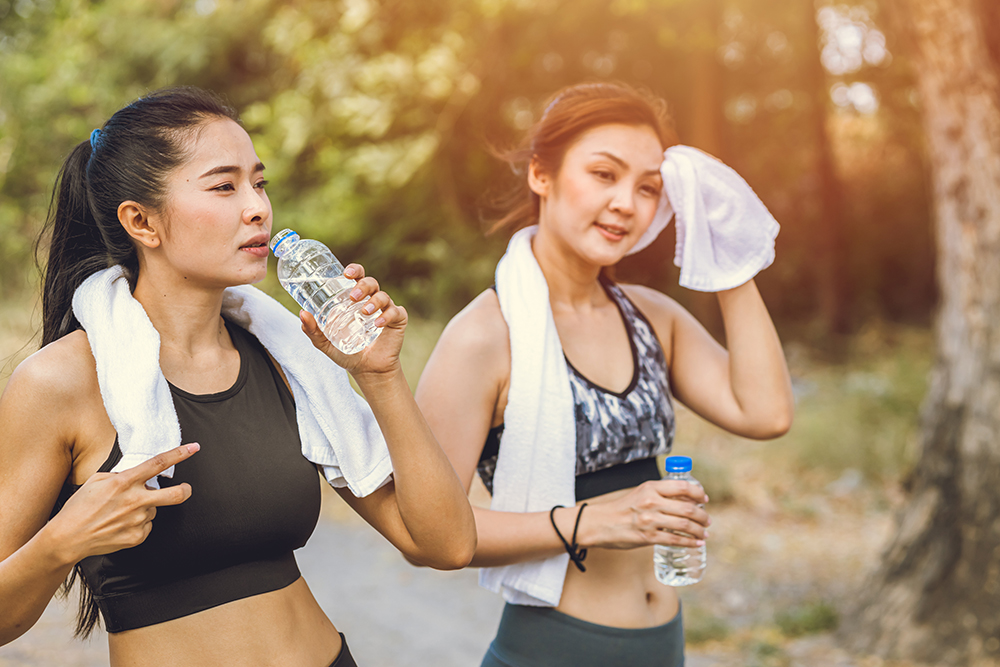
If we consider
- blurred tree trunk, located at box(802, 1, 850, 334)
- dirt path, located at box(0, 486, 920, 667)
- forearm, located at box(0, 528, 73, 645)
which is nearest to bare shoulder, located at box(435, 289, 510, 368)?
forearm, located at box(0, 528, 73, 645)

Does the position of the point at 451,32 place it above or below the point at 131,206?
above

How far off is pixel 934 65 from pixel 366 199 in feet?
23.8

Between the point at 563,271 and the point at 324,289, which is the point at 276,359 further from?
the point at 563,271

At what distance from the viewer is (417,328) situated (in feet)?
33.3

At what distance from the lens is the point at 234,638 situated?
5.40ft

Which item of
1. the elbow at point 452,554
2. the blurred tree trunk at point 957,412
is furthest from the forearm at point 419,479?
the blurred tree trunk at point 957,412

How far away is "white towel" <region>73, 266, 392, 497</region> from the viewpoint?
A: 155 cm

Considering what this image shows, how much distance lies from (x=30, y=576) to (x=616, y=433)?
126 centimetres

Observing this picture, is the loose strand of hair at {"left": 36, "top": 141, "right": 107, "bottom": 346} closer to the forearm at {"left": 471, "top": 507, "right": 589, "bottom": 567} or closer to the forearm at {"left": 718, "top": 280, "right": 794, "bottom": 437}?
the forearm at {"left": 471, "top": 507, "right": 589, "bottom": 567}

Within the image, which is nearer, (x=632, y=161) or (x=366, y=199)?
(x=632, y=161)

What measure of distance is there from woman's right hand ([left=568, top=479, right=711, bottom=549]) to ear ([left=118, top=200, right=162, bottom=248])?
3.58ft

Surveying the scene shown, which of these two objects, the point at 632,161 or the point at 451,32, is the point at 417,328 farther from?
the point at 632,161

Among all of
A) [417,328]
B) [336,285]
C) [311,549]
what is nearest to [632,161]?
[336,285]

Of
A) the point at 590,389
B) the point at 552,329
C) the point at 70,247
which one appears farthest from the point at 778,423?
the point at 70,247
